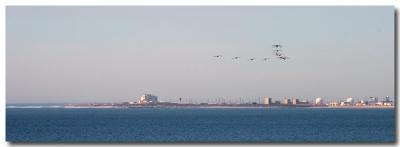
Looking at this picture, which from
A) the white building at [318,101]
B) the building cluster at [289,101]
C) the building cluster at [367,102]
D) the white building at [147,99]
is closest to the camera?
the building cluster at [367,102]

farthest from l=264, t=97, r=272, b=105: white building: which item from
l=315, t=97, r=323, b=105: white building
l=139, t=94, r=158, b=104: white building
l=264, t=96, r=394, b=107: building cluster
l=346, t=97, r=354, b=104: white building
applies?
l=139, t=94, r=158, b=104: white building

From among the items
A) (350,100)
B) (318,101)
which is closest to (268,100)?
(318,101)

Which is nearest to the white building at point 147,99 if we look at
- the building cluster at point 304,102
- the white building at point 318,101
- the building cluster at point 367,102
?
the building cluster at point 304,102

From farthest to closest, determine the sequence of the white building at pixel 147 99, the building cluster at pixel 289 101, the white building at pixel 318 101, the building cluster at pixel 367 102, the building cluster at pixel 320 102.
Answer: the building cluster at pixel 289 101
the white building at pixel 318 101
the white building at pixel 147 99
the building cluster at pixel 320 102
the building cluster at pixel 367 102

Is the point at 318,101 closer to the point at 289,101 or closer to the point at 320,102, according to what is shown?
the point at 320,102

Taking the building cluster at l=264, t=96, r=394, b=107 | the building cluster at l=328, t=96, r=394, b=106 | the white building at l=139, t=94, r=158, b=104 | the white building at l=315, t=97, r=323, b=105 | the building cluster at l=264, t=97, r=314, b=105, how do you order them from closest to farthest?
the building cluster at l=328, t=96, r=394, b=106 → the building cluster at l=264, t=96, r=394, b=107 → the white building at l=139, t=94, r=158, b=104 → the white building at l=315, t=97, r=323, b=105 → the building cluster at l=264, t=97, r=314, b=105

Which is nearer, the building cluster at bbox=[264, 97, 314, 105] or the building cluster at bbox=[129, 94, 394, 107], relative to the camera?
the building cluster at bbox=[129, 94, 394, 107]

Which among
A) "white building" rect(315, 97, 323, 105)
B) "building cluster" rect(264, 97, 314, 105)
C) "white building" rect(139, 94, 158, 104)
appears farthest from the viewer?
"building cluster" rect(264, 97, 314, 105)

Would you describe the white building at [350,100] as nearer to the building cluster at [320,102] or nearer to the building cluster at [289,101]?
the building cluster at [320,102]

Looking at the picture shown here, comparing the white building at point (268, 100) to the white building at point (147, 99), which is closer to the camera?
the white building at point (147, 99)

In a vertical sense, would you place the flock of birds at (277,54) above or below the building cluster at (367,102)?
above

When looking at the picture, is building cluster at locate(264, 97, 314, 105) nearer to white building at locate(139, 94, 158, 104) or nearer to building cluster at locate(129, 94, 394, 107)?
building cluster at locate(129, 94, 394, 107)
